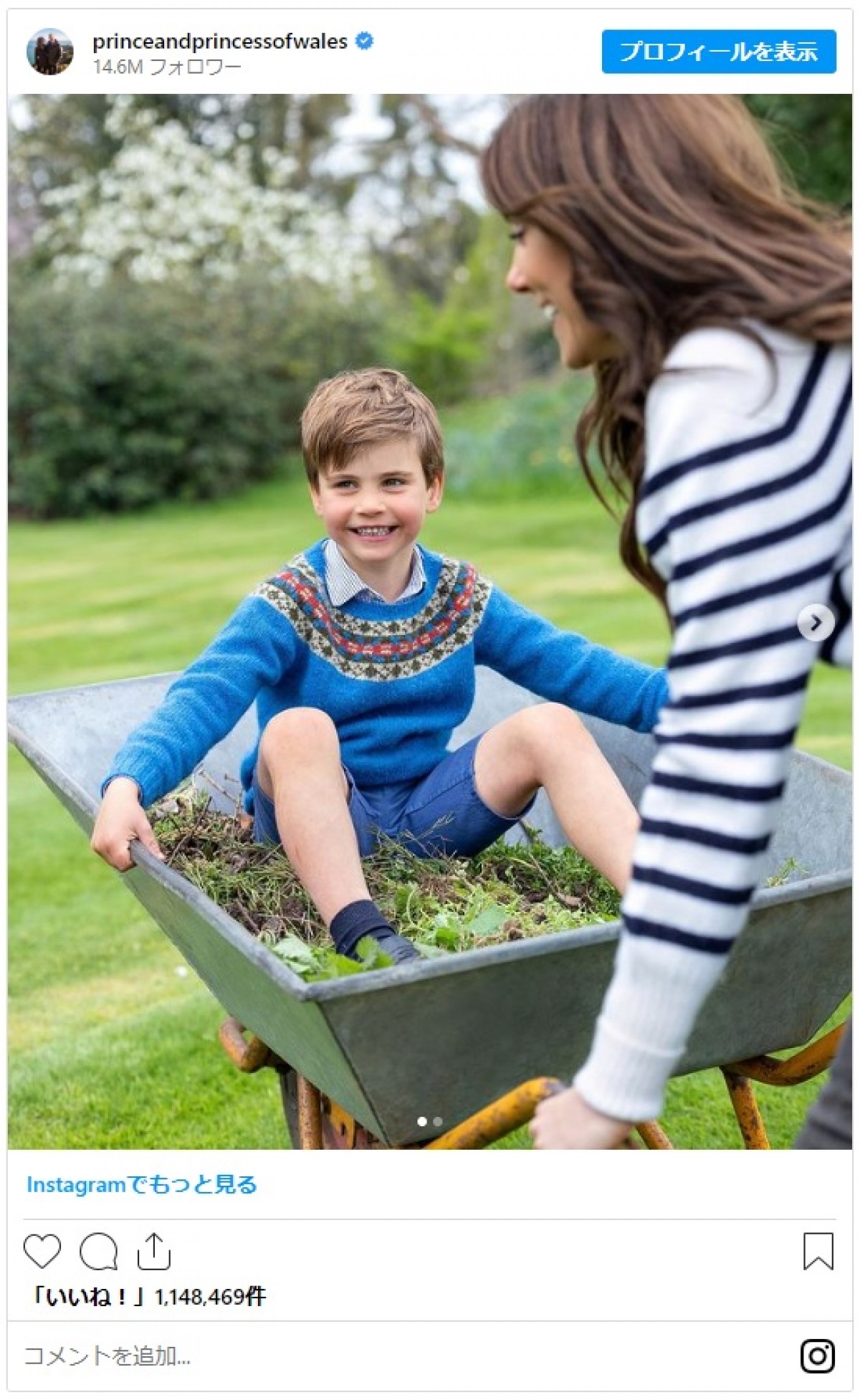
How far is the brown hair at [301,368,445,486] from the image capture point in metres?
2.44

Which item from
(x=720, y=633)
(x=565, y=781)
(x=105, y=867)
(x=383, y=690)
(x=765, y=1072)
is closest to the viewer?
(x=720, y=633)

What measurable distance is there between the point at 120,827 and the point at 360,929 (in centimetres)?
33

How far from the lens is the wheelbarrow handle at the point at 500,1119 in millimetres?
1555

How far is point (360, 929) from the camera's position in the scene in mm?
2074

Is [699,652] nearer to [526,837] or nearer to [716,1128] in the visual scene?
[526,837]

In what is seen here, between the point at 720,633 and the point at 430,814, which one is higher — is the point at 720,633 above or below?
above

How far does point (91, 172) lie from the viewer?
15203mm

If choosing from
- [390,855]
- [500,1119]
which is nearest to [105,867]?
[390,855]

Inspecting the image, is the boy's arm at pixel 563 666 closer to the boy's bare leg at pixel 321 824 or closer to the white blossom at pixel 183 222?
the boy's bare leg at pixel 321 824
